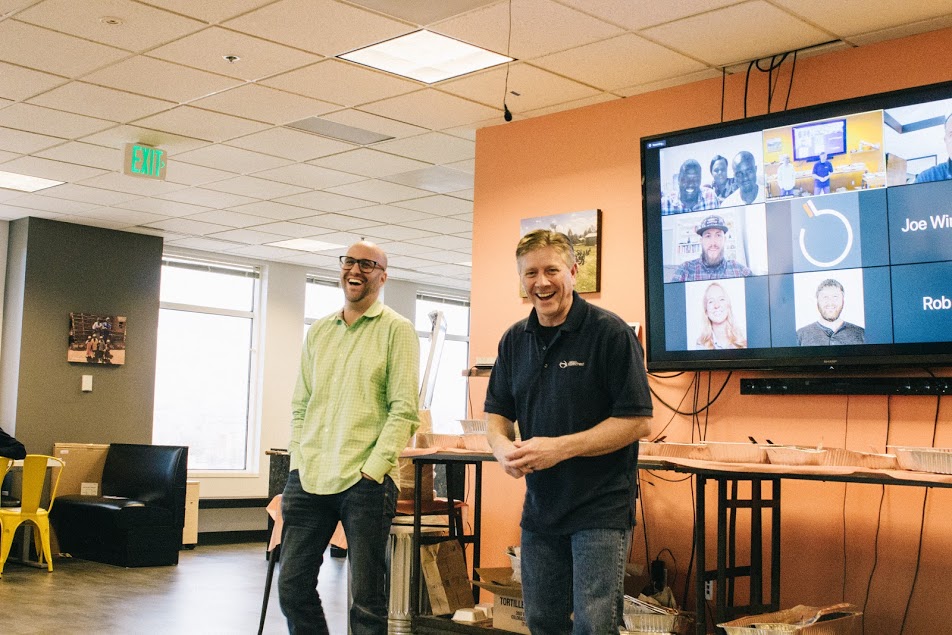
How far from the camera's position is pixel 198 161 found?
6.99 meters

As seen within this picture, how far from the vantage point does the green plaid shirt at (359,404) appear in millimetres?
3250

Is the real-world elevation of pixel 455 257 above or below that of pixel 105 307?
above

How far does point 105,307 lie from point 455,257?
3.32 metres

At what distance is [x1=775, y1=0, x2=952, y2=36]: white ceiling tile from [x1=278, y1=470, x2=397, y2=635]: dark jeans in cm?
251

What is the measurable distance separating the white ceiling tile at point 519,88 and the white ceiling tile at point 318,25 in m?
0.64

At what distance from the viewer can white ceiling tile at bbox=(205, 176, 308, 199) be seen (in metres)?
7.50

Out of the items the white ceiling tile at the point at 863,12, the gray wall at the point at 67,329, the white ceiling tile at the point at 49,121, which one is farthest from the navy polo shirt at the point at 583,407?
the gray wall at the point at 67,329

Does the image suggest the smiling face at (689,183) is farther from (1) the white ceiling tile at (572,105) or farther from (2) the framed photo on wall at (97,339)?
(2) the framed photo on wall at (97,339)

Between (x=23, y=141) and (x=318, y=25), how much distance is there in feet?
10.0

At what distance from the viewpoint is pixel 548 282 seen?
270cm

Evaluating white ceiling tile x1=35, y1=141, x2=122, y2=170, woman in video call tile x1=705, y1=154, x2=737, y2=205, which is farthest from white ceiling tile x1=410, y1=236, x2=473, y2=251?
woman in video call tile x1=705, y1=154, x2=737, y2=205

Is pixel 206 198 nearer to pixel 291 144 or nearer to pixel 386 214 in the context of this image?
pixel 386 214

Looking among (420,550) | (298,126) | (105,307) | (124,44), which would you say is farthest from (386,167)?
(105,307)

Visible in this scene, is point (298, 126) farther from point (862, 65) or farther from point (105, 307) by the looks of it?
point (105, 307)
